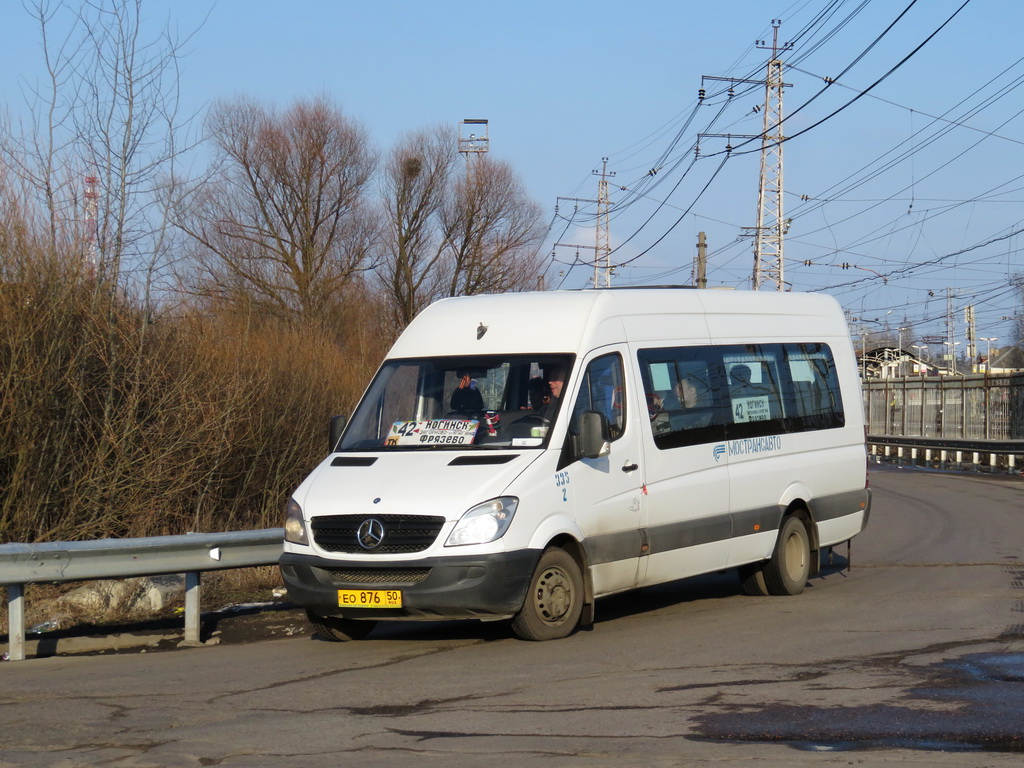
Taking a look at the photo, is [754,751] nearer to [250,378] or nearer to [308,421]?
[250,378]

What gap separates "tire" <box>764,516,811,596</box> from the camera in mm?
10820

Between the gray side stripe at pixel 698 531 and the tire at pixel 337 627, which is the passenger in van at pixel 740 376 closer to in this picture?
the gray side stripe at pixel 698 531

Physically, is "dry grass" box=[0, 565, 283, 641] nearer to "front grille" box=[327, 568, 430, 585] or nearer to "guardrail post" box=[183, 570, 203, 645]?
"guardrail post" box=[183, 570, 203, 645]

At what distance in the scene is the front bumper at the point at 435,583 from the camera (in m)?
7.88

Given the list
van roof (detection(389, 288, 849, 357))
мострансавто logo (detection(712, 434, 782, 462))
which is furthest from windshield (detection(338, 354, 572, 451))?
мострансавто logo (detection(712, 434, 782, 462))

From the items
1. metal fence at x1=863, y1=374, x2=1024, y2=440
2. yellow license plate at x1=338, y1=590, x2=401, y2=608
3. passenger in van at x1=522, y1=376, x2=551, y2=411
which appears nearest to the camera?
yellow license plate at x1=338, y1=590, x2=401, y2=608

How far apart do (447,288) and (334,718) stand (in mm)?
31468

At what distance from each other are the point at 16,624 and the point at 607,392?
455 cm

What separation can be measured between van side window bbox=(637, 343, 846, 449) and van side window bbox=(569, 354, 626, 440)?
12.7 inches

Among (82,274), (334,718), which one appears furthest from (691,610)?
(82,274)

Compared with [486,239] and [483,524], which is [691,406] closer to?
[483,524]

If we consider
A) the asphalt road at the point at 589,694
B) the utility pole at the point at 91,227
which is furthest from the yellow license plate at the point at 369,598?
the utility pole at the point at 91,227

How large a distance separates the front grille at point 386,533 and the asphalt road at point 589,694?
2.51 ft

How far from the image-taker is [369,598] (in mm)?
8055
